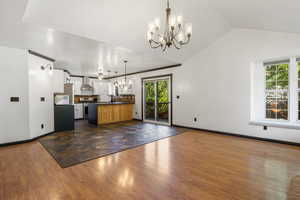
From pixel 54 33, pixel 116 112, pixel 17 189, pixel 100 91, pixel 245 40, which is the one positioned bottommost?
pixel 17 189

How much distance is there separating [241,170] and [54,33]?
4.33 metres

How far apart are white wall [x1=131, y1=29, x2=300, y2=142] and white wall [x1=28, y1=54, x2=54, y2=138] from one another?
15.4 ft

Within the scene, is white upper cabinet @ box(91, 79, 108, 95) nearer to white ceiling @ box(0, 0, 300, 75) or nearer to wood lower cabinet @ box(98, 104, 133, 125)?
wood lower cabinet @ box(98, 104, 133, 125)

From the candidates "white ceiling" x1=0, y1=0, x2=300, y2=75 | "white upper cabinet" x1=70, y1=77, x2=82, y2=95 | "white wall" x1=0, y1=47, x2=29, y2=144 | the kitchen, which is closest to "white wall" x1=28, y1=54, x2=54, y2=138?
"white wall" x1=0, y1=47, x2=29, y2=144

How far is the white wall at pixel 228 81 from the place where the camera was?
12.0 ft

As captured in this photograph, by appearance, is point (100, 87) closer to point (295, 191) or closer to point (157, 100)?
point (157, 100)

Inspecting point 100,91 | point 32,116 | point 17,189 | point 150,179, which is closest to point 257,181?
point 150,179

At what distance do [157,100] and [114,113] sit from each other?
216 cm

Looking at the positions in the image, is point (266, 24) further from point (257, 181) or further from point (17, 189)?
point (17, 189)

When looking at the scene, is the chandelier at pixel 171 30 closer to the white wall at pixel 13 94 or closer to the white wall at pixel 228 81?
the white wall at pixel 228 81

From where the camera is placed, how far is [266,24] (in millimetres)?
3320

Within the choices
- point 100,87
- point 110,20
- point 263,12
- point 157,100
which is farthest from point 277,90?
point 100,87

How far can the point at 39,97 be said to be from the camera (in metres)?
4.20

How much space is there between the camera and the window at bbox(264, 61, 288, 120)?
3.68 metres
